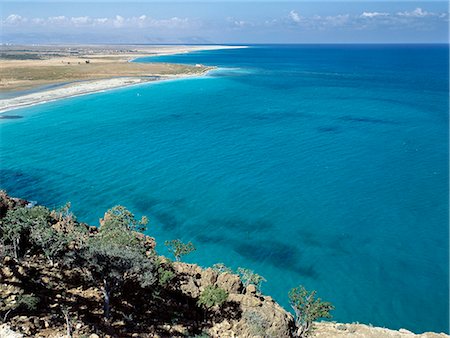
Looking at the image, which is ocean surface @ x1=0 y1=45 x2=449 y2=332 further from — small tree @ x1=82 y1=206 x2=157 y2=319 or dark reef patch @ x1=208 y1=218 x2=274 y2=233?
small tree @ x1=82 y1=206 x2=157 y2=319

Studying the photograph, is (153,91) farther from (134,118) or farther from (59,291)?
(59,291)

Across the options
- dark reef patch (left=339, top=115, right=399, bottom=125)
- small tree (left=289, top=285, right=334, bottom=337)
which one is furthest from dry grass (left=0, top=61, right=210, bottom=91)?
small tree (left=289, top=285, right=334, bottom=337)

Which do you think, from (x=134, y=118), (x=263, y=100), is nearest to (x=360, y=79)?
(x=263, y=100)

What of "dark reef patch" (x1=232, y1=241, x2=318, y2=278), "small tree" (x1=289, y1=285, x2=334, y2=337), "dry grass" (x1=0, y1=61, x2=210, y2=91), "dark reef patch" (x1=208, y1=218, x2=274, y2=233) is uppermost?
"dry grass" (x1=0, y1=61, x2=210, y2=91)

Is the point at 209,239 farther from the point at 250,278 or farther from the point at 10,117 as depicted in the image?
the point at 10,117

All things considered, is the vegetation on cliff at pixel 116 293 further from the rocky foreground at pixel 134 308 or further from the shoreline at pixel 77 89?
the shoreline at pixel 77 89

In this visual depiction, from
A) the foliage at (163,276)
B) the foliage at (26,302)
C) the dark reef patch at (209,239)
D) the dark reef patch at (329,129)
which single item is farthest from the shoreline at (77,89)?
the foliage at (26,302)

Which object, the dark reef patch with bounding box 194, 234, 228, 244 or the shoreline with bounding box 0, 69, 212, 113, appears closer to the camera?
the dark reef patch with bounding box 194, 234, 228, 244
